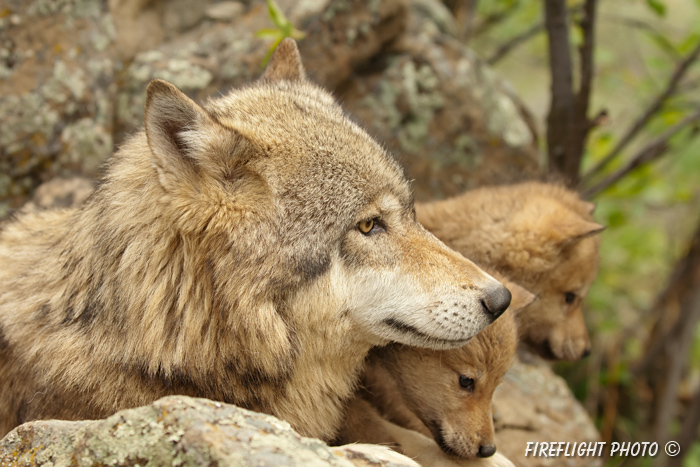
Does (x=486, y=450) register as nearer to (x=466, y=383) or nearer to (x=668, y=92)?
(x=466, y=383)

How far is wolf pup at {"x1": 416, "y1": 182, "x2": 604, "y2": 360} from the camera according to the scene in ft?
11.6

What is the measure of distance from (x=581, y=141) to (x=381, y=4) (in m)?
1.99

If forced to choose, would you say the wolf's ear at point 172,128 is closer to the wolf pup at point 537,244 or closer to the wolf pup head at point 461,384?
the wolf pup head at point 461,384

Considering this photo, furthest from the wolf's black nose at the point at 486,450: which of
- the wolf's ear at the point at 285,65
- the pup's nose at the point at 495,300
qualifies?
the wolf's ear at the point at 285,65

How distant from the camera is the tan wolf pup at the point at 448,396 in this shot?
8.93 feet

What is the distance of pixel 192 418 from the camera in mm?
1804

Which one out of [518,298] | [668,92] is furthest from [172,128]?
[668,92]

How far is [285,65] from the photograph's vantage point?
3.15m

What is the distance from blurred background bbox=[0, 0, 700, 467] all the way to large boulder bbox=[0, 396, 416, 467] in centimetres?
173

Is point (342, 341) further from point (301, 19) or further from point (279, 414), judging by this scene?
point (301, 19)

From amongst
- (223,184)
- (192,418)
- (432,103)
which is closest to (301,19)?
(432,103)

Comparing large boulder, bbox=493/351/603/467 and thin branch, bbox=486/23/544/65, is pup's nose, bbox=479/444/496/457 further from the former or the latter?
thin branch, bbox=486/23/544/65

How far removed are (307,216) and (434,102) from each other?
3.19 m

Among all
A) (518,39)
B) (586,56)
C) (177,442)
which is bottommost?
(177,442)
